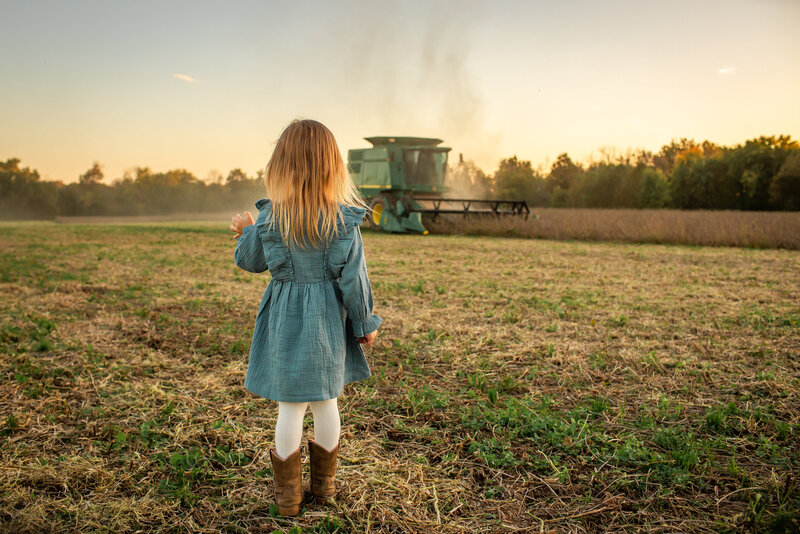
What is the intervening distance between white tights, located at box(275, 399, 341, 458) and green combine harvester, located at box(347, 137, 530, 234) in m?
16.1

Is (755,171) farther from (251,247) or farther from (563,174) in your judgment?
(251,247)

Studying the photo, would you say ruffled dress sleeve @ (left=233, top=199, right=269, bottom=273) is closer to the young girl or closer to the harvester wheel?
the young girl

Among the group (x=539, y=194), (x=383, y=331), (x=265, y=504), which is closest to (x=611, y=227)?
(x=383, y=331)

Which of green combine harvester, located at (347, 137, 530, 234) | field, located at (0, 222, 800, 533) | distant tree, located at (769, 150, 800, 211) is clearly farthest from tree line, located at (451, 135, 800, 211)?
field, located at (0, 222, 800, 533)

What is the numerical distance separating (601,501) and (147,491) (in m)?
2.00

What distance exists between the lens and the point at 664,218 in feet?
54.9

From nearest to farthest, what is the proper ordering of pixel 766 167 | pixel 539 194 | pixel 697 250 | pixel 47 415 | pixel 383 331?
pixel 47 415 → pixel 383 331 → pixel 697 250 → pixel 766 167 → pixel 539 194

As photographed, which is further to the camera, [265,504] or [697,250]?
[697,250]

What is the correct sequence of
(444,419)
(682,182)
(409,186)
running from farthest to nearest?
(682,182) → (409,186) → (444,419)

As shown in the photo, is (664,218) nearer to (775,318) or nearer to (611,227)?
(611,227)

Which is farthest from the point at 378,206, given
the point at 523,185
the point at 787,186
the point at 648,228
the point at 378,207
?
the point at 523,185

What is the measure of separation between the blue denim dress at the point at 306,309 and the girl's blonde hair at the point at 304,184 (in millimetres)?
59

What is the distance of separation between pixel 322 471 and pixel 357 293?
798mm

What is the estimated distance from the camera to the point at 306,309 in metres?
2.04
